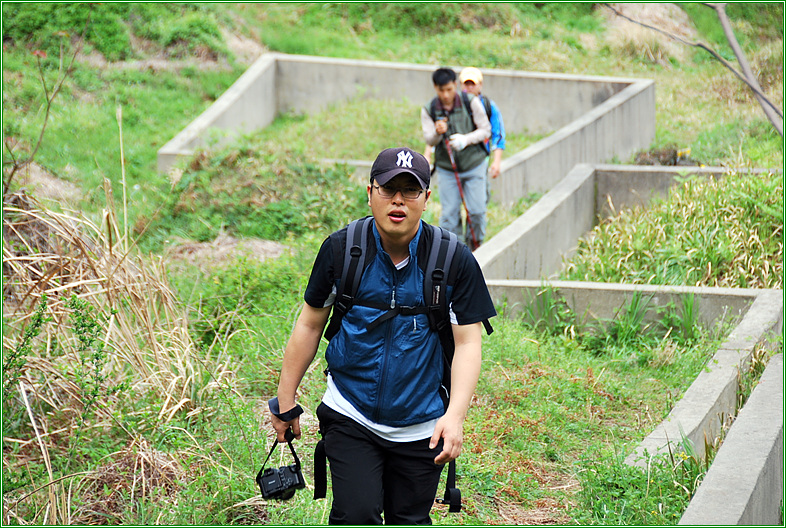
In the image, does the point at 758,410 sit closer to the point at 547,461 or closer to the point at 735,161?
the point at 547,461

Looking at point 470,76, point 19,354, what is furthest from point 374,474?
point 470,76


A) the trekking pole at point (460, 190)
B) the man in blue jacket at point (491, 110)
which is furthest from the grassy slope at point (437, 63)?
the man in blue jacket at point (491, 110)

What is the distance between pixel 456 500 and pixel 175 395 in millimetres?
2420

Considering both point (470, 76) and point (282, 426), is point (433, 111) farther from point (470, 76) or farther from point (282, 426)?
point (282, 426)

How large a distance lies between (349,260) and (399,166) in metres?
0.39

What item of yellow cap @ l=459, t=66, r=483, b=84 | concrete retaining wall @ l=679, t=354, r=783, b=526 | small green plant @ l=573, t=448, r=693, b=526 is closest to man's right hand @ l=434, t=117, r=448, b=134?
yellow cap @ l=459, t=66, r=483, b=84

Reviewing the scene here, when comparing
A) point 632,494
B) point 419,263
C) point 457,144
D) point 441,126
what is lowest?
point 632,494

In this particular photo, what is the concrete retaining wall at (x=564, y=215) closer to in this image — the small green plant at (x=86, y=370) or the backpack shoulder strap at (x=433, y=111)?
the backpack shoulder strap at (x=433, y=111)

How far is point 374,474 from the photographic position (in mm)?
3459

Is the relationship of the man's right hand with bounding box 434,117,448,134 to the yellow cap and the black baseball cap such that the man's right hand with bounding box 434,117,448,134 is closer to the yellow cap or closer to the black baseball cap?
the yellow cap

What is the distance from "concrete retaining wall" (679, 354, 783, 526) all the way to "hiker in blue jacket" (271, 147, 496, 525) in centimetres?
122

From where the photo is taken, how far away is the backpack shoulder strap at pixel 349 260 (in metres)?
3.40

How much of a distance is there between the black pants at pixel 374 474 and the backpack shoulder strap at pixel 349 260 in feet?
1.52

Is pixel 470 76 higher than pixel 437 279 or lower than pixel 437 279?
higher
